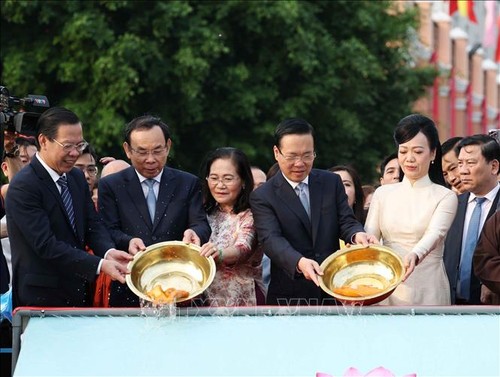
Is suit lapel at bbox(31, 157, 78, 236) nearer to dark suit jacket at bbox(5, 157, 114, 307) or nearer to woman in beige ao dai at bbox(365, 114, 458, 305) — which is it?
dark suit jacket at bbox(5, 157, 114, 307)

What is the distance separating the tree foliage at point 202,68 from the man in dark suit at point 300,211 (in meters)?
13.1

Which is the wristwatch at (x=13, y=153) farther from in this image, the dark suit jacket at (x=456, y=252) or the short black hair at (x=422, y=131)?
the dark suit jacket at (x=456, y=252)

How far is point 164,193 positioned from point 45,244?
3.08ft

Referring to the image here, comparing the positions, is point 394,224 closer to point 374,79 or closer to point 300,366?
point 300,366

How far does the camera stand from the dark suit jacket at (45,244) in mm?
7707

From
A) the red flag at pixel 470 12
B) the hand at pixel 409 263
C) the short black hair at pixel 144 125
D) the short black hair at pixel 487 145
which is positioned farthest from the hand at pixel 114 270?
the red flag at pixel 470 12

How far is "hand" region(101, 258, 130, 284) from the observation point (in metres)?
7.58

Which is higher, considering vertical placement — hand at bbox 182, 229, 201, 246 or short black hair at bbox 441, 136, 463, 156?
short black hair at bbox 441, 136, 463, 156

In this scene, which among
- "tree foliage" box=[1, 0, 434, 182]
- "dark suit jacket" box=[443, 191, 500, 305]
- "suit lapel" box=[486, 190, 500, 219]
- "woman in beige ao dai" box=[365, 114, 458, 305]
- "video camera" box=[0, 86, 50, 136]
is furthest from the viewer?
"tree foliage" box=[1, 0, 434, 182]

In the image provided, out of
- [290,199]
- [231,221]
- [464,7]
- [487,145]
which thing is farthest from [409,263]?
[464,7]

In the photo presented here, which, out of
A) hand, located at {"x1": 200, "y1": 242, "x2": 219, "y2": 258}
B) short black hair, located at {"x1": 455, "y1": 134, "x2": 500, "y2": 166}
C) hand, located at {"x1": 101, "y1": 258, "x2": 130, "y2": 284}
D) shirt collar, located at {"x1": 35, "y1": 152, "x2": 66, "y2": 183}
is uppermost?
short black hair, located at {"x1": 455, "y1": 134, "x2": 500, "y2": 166}

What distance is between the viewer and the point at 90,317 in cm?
723

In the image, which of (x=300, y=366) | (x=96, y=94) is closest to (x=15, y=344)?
(x=300, y=366)

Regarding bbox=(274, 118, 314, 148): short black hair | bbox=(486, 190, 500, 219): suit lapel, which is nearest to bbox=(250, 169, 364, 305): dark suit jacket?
bbox=(274, 118, 314, 148): short black hair
